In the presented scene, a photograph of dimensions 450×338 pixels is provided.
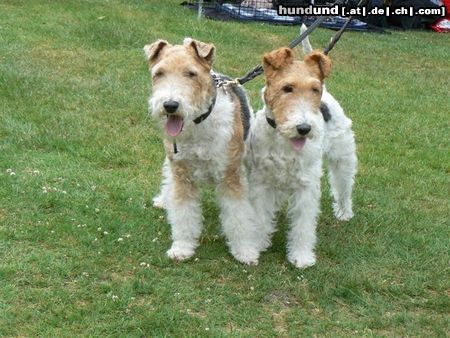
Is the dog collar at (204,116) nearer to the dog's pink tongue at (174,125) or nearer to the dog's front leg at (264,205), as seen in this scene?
the dog's pink tongue at (174,125)

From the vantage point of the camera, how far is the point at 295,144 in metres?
4.34

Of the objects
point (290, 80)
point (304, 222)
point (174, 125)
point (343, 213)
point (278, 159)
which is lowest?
point (343, 213)

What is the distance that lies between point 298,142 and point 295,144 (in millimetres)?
32

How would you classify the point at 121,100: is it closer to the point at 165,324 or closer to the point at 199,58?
the point at 199,58

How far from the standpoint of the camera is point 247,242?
16.1 feet

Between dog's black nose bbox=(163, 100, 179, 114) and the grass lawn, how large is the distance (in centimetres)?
128

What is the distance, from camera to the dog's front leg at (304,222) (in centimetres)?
481

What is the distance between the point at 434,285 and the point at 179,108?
2.37m

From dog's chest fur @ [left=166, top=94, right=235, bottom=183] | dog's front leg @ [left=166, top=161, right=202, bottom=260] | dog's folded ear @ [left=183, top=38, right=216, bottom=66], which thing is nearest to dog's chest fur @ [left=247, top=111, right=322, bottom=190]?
dog's chest fur @ [left=166, top=94, right=235, bottom=183]

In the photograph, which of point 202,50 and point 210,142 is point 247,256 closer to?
point 210,142

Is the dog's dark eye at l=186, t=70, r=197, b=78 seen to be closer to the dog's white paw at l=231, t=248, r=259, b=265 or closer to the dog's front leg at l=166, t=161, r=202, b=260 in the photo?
A: the dog's front leg at l=166, t=161, r=202, b=260

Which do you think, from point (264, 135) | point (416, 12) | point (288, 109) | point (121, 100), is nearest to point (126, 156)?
point (121, 100)

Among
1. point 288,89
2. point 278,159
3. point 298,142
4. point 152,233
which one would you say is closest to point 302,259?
point 278,159

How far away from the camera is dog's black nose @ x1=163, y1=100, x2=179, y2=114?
4.08 m
